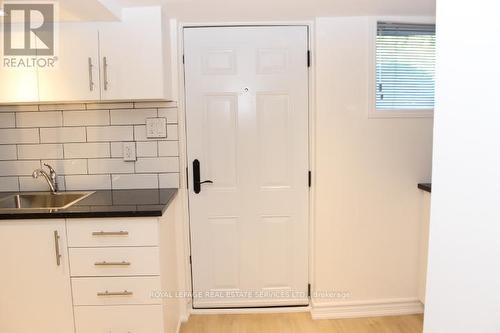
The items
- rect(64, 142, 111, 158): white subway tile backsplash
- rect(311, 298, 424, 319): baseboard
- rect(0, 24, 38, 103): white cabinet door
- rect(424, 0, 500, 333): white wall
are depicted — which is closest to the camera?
rect(424, 0, 500, 333): white wall

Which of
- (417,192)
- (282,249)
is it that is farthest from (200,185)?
(417,192)

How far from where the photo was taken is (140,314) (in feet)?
6.42

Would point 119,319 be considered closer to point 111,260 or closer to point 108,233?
point 111,260

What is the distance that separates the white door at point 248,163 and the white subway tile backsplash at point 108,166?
1.42ft

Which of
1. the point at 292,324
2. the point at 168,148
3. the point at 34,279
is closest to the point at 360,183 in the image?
the point at 292,324

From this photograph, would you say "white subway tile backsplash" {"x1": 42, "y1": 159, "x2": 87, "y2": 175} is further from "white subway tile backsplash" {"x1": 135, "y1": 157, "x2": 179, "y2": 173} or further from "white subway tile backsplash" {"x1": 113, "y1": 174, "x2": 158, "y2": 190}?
"white subway tile backsplash" {"x1": 135, "y1": 157, "x2": 179, "y2": 173}

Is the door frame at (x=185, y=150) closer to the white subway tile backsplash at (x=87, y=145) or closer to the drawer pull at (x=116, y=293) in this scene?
the white subway tile backsplash at (x=87, y=145)

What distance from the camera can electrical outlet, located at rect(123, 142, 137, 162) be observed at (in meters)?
2.43

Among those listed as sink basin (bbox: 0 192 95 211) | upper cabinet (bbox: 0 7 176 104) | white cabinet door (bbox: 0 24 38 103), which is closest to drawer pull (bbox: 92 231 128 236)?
sink basin (bbox: 0 192 95 211)

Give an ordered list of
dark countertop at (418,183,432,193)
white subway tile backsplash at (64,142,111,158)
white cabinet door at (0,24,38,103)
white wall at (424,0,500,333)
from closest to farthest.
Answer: white wall at (424,0,500,333), white cabinet door at (0,24,38,103), dark countertop at (418,183,432,193), white subway tile backsplash at (64,142,111,158)

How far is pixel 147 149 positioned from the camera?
2.45m

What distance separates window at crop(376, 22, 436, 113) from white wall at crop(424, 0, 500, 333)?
161 cm

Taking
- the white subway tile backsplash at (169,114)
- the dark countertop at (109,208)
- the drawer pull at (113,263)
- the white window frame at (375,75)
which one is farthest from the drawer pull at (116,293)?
the white window frame at (375,75)

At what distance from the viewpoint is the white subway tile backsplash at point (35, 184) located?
96.9 inches
